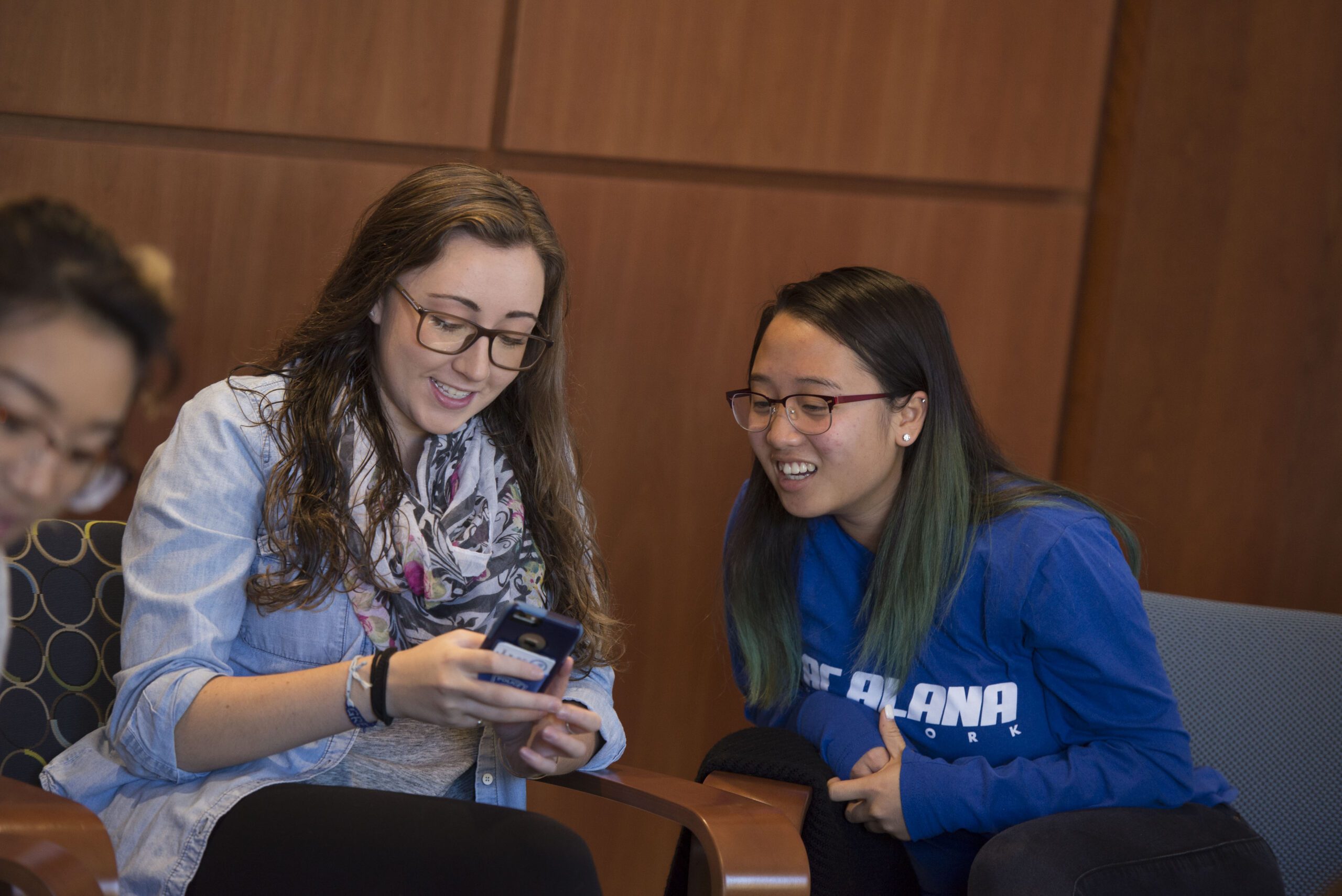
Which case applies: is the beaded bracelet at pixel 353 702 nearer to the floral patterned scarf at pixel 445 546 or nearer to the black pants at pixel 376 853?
the black pants at pixel 376 853

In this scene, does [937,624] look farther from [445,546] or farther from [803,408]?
[445,546]

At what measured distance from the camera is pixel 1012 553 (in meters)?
1.80

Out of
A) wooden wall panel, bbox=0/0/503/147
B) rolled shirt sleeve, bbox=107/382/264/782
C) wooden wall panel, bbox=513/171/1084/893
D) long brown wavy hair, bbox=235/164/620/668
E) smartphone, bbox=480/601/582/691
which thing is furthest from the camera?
wooden wall panel, bbox=0/0/503/147

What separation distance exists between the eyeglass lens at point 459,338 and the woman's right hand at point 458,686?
463 millimetres

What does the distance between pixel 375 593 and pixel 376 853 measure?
0.41 meters

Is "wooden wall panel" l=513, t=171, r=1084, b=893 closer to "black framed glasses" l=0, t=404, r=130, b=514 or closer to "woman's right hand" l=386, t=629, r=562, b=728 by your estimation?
"woman's right hand" l=386, t=629, r=562, b=728

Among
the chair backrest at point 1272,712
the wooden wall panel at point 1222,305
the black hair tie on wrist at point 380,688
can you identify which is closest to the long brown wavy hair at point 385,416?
the black hair tie on wrist at point 380,688

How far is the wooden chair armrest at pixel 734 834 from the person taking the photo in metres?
1.47

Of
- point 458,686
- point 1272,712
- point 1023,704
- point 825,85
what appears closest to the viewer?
point 458,686

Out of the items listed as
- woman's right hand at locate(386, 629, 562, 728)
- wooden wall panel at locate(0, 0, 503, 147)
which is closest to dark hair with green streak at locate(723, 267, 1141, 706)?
woman's right hand at locate(386, 629, 562, 728)

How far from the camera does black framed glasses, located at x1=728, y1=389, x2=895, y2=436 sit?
185cm

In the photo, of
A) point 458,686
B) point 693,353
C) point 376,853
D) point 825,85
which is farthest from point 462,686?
point 825,85

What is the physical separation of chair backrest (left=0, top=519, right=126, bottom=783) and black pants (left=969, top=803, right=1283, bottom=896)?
1286mm

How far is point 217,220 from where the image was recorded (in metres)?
2.80
